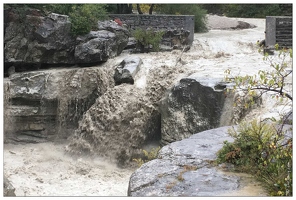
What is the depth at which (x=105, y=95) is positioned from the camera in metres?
11.8

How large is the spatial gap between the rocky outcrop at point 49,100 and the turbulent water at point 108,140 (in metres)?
0.41

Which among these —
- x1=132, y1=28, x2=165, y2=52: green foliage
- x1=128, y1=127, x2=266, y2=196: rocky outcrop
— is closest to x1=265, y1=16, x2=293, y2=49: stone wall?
x1=132, y1=28, x2=165, y2=52: green foliage

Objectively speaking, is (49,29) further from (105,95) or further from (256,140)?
(256,140)

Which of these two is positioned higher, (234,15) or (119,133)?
(234,15)

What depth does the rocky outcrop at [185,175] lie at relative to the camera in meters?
5.18

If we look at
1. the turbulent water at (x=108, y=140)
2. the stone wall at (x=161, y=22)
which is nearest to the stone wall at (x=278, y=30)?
the stone wall at (x=161, y=22)

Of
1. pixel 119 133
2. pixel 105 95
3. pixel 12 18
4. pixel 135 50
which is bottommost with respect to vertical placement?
pixel 119 133

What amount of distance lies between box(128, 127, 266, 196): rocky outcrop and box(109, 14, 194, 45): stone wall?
34.7 ft

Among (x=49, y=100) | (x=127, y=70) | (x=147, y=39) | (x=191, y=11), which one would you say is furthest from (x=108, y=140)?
(x=191, y=11)

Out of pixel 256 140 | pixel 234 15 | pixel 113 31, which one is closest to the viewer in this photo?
pixel 256 140

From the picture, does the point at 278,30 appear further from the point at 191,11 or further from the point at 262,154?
the point at 262,154

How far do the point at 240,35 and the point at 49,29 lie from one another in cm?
768

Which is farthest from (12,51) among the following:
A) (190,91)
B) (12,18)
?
(190,91)

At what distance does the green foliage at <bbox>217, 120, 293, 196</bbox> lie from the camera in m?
5.21
